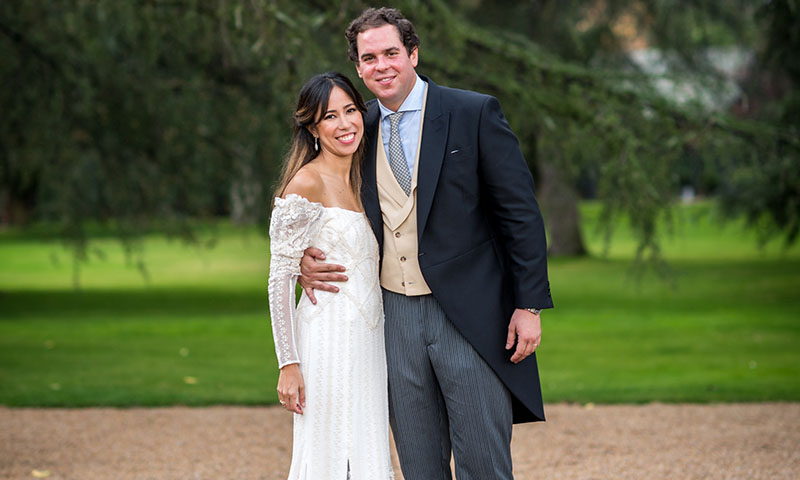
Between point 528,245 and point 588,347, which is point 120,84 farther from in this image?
point 528,245

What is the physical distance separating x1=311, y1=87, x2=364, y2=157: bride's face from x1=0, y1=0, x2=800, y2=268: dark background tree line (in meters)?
2.96

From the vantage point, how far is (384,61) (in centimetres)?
307

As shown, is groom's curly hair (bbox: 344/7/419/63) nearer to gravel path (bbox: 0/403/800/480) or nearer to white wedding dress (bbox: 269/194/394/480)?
white wedding dress (bbox: 269/194/394/480)

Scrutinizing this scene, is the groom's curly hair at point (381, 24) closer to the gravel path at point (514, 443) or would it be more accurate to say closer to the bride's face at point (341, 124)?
the bride's face at point (341, 124)

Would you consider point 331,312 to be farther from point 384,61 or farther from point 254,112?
point 254,112

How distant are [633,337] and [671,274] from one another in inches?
124

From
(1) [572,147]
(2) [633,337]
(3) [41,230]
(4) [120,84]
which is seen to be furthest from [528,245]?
(3) [41,230]

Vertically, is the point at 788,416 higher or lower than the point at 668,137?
lower

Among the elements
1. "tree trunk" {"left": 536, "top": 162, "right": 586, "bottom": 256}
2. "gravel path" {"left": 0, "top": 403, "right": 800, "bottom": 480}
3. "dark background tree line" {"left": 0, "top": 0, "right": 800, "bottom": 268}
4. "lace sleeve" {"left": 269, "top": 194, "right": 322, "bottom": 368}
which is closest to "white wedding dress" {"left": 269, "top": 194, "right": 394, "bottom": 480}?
"lace sleeve" {"left": 269, "top": 194, "right": 322, "bottom": 368}

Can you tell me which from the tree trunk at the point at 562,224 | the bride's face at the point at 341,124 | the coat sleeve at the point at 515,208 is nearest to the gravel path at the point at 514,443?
the coat sleeve at the point at 515,208

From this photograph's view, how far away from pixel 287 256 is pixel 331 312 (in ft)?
0.76

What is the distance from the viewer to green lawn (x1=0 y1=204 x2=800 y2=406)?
7.62m

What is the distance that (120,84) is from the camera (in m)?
10.9

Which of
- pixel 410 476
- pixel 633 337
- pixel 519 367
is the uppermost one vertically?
pixel 519 367
